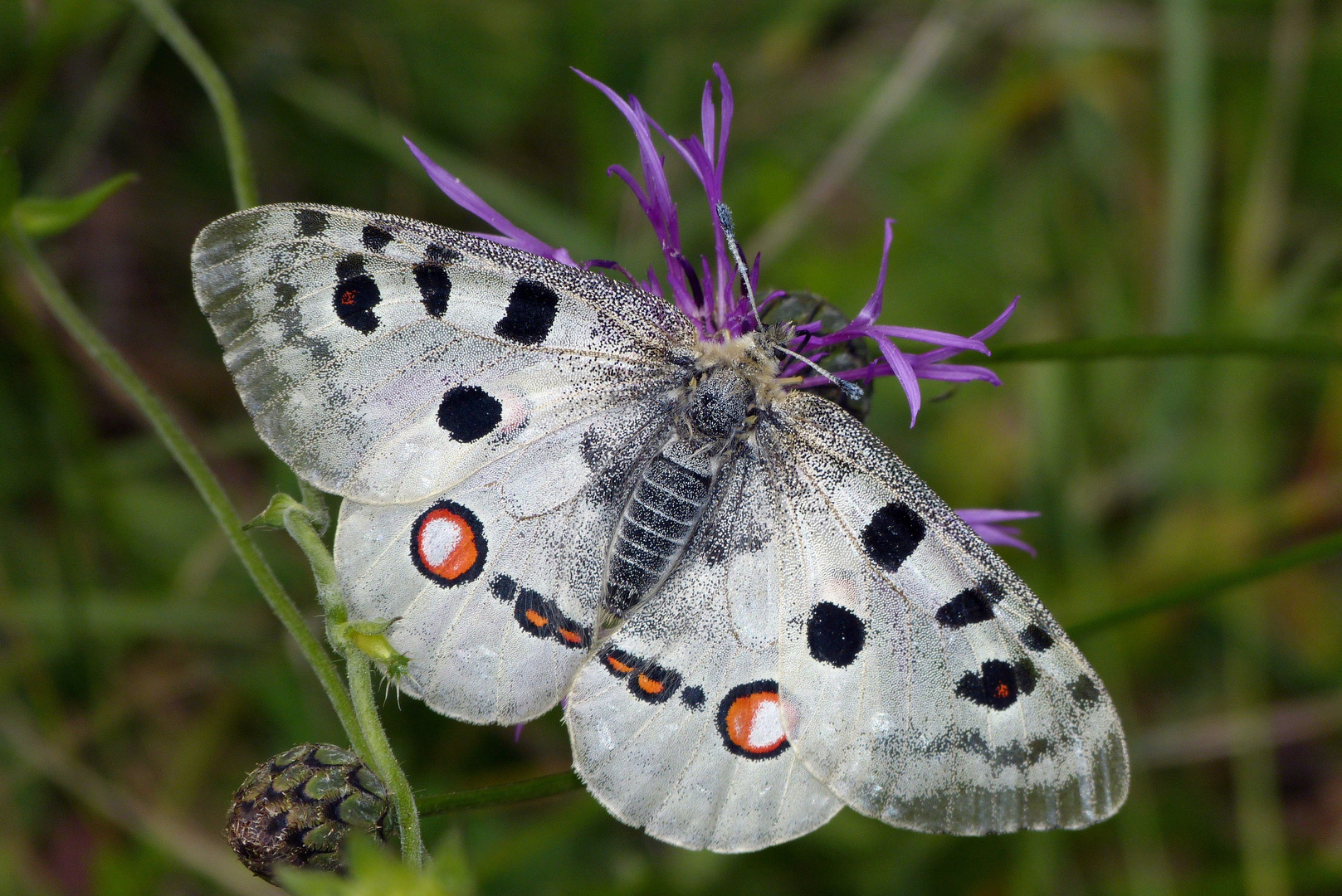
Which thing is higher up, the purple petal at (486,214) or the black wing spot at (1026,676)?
the purple petal at (486,214)

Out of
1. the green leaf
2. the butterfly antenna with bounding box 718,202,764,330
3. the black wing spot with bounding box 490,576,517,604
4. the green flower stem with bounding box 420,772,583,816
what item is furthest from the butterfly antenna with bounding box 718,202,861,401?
the green leaf

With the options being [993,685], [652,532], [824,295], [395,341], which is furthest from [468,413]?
[824,295]

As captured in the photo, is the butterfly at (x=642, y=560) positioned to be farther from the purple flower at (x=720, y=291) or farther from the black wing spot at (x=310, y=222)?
the purple flower at (x=720, y=291)

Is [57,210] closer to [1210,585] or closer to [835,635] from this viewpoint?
[835,635]

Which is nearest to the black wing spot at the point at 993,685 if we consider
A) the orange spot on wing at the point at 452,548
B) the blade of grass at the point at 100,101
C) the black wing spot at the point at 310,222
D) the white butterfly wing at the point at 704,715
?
the white butterfly wing at the point at 704,715

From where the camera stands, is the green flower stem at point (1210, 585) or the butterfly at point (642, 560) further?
the green flower stem at point (1210, 585)

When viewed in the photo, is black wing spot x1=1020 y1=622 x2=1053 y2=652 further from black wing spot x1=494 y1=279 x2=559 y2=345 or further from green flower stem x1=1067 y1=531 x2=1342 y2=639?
black wing spot x1=494 y1=279 x2=559 y2=345
